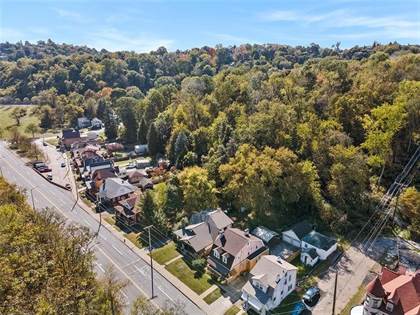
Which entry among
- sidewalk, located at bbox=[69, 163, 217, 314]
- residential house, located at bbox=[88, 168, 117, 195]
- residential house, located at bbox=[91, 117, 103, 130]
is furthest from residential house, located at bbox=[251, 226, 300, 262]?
residential house, located at bbox=[91, 117, 103, 130]

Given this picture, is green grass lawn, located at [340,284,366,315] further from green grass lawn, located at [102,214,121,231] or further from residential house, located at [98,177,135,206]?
residential house, located at [98,177,135,206]

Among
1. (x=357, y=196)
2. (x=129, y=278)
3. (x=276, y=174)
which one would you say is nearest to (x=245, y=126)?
(x=276, y=174)

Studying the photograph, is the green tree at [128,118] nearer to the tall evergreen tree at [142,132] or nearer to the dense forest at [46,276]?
the tall evergreen tree at [142,132]

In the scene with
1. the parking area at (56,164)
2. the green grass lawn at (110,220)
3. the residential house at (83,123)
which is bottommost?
the parking area at (56,164)

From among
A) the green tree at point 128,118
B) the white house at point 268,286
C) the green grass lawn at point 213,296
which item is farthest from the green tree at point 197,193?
the green tree at point 128,118

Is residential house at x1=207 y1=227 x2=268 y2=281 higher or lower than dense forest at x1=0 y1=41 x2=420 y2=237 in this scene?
lower

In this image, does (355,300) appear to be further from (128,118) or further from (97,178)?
(128,118)
